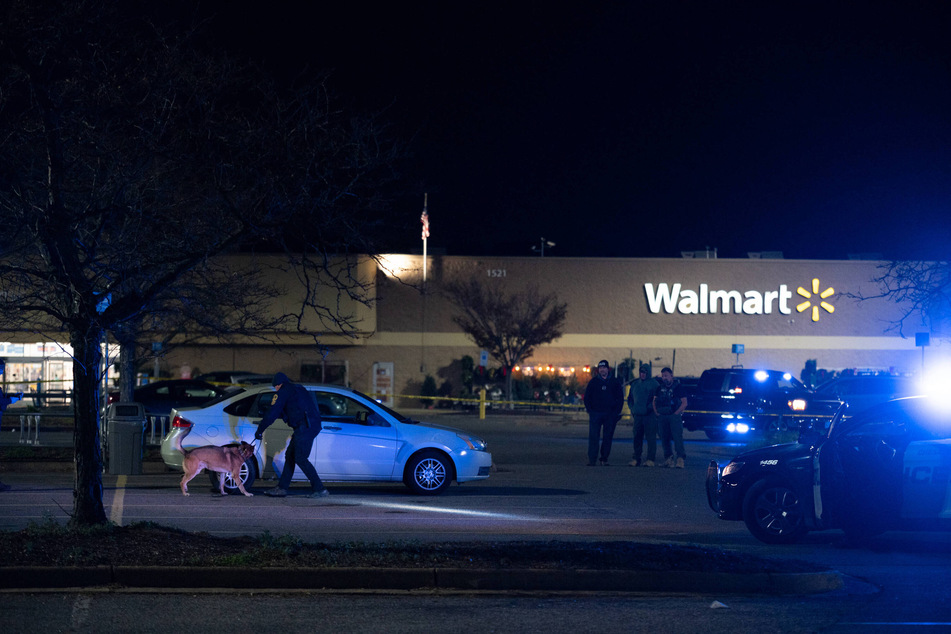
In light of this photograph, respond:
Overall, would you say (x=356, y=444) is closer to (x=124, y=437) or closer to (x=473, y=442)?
(x=473, y=442)

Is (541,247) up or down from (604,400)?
Answer: up

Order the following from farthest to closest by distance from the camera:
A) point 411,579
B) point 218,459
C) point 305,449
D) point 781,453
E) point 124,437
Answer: point 124,437, point 305,449, point 218,459, point 781,453, point 411,579

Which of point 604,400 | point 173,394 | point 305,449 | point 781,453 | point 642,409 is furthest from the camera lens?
point 173,394

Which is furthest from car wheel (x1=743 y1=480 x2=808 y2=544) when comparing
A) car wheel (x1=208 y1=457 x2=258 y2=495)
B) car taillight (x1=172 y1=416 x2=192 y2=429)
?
car taillight (x1=172 y1=416 x2=192 y2=429)

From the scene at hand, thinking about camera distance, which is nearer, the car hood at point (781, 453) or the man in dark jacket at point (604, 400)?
the car hood at point (781, 453)

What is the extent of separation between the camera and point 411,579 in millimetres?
8172

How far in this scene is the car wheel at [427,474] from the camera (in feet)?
49.1

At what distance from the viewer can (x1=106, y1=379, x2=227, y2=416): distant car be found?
25.9m

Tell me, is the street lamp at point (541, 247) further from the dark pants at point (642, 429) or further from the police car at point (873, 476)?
the police car at point (873, 476)

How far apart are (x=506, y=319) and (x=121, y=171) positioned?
3378 cm

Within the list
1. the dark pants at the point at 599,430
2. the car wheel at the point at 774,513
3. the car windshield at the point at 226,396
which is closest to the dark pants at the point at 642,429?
the dark pants at the point at 599,430

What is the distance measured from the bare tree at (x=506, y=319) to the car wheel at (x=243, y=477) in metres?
28.9

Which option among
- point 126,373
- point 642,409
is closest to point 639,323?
point 642,409

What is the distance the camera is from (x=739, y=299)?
4875 cm
